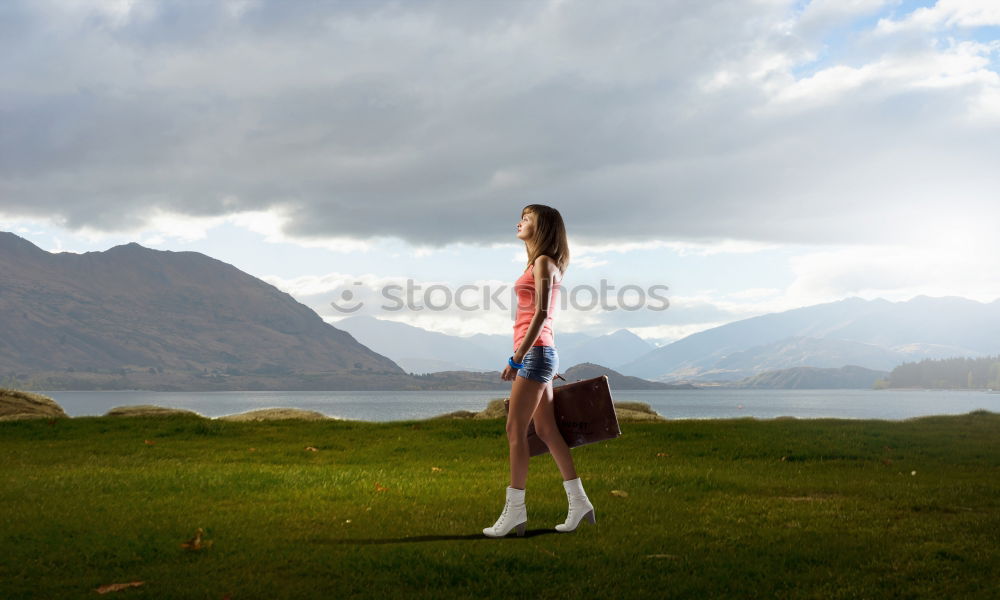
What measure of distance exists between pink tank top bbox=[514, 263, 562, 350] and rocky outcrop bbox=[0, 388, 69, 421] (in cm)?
2339

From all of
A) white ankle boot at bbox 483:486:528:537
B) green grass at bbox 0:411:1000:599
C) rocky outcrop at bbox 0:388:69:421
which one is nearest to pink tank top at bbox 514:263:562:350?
white ankle boot at bbox 483:486:528:537

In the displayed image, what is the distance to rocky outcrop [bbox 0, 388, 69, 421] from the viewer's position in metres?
27.3

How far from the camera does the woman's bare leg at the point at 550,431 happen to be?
9305 millimetres

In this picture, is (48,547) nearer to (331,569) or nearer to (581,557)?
(331,569)

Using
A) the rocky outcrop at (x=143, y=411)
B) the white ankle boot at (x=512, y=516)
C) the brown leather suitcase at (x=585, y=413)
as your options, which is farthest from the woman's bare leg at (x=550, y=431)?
the rocky outcrop at (x=143, y=411)

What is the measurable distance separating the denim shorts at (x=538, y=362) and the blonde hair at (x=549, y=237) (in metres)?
0.95

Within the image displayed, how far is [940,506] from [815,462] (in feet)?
18.8

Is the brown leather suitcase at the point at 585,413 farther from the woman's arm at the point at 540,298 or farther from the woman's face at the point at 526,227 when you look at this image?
the woman's face at the point at 526,227

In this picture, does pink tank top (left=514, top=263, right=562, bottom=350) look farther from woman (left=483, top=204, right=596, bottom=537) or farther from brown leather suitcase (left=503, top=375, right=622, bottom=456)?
brown leather suitcase (left=503, top=375, right=622, bottom=456)

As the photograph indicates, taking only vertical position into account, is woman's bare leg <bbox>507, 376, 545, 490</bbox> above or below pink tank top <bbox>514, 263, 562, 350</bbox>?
below

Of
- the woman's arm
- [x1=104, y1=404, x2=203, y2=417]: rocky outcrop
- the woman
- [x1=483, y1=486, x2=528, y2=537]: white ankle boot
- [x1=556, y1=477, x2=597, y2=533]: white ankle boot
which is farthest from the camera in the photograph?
[x1=104, y1=404, x2=203, y2=417]: rocky outcrop

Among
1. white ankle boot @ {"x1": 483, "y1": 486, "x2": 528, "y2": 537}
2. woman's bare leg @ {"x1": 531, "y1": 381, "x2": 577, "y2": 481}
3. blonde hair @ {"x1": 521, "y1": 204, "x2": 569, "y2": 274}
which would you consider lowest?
white ankle boot @ {"x1": 483, "y1": 486, "x2": 528, "y2": 537}

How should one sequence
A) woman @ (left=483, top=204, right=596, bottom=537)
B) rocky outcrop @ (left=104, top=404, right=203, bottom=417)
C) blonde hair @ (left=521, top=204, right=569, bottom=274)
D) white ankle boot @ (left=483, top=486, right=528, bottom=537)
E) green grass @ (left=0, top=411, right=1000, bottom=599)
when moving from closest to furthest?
1. green grass @ (left=0, top=411, right=1000, bottom=599)
2. woman @ (left=483, top=204, right=596, bottom=537)
3. blonde hair @ (left=521, top=204, right=569, bottom=274)
4. white ankle boot @ (left=483, top=486, right=528, bottom=537)
5. rocky outcrop @ (left=104, top=404, right=203, bottom=417)

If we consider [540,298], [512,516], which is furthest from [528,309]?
[512,516]
